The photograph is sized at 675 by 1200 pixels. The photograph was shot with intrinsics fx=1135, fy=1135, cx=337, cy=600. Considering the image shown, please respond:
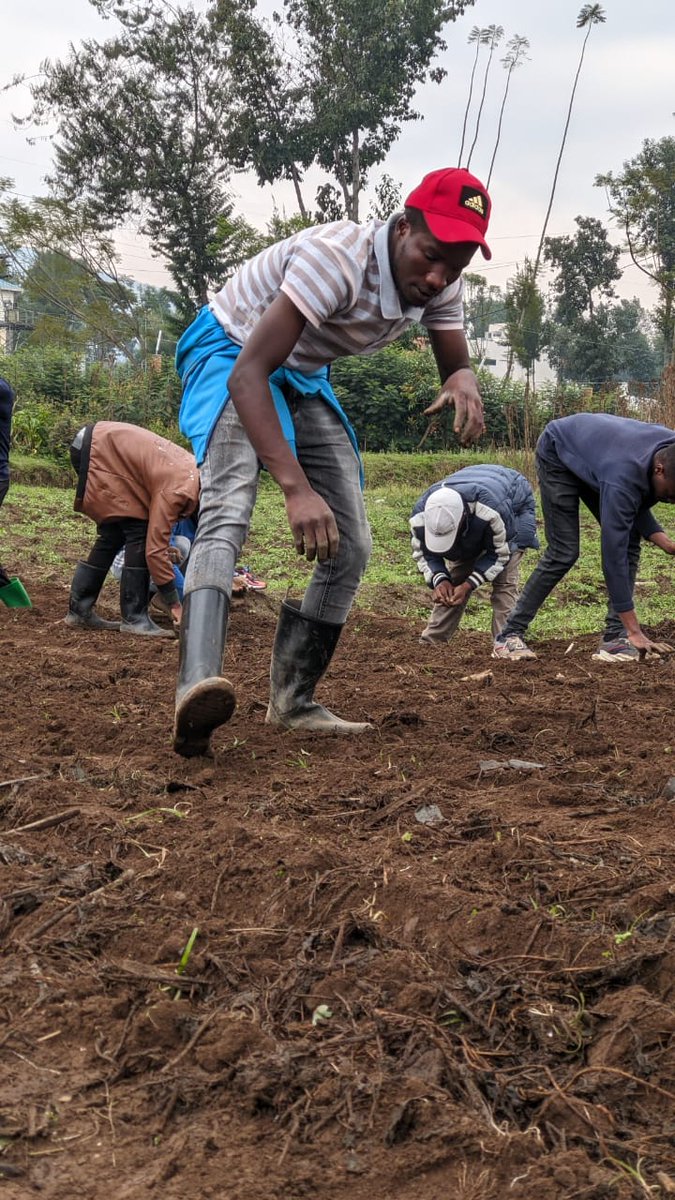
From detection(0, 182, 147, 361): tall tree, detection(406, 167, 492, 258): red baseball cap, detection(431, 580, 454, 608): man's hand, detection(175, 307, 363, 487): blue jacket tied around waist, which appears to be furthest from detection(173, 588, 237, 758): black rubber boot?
detection(0, 182, 147, 361): tall tree

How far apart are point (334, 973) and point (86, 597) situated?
17.5ft

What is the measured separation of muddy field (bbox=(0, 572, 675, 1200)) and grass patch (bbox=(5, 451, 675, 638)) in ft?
12.8

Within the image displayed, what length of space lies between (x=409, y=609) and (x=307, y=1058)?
731cm

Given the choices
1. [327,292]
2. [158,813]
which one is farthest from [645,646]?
[158,813]

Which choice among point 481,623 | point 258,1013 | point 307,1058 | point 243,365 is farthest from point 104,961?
point 481,623

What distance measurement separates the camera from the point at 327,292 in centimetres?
312

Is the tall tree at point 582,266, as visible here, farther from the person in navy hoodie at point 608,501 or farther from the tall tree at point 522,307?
the person in navy hoodie at point 608,501

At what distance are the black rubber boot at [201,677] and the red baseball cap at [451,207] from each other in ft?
3.90

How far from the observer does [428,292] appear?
3.29m

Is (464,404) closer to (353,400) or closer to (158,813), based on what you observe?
(158,813)

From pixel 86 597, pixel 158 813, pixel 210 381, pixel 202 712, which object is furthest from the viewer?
pixel 86 597

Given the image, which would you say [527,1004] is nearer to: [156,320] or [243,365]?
[243,365]

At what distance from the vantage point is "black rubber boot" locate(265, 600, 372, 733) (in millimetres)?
3793

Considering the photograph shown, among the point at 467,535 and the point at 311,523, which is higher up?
the point at 311,523
